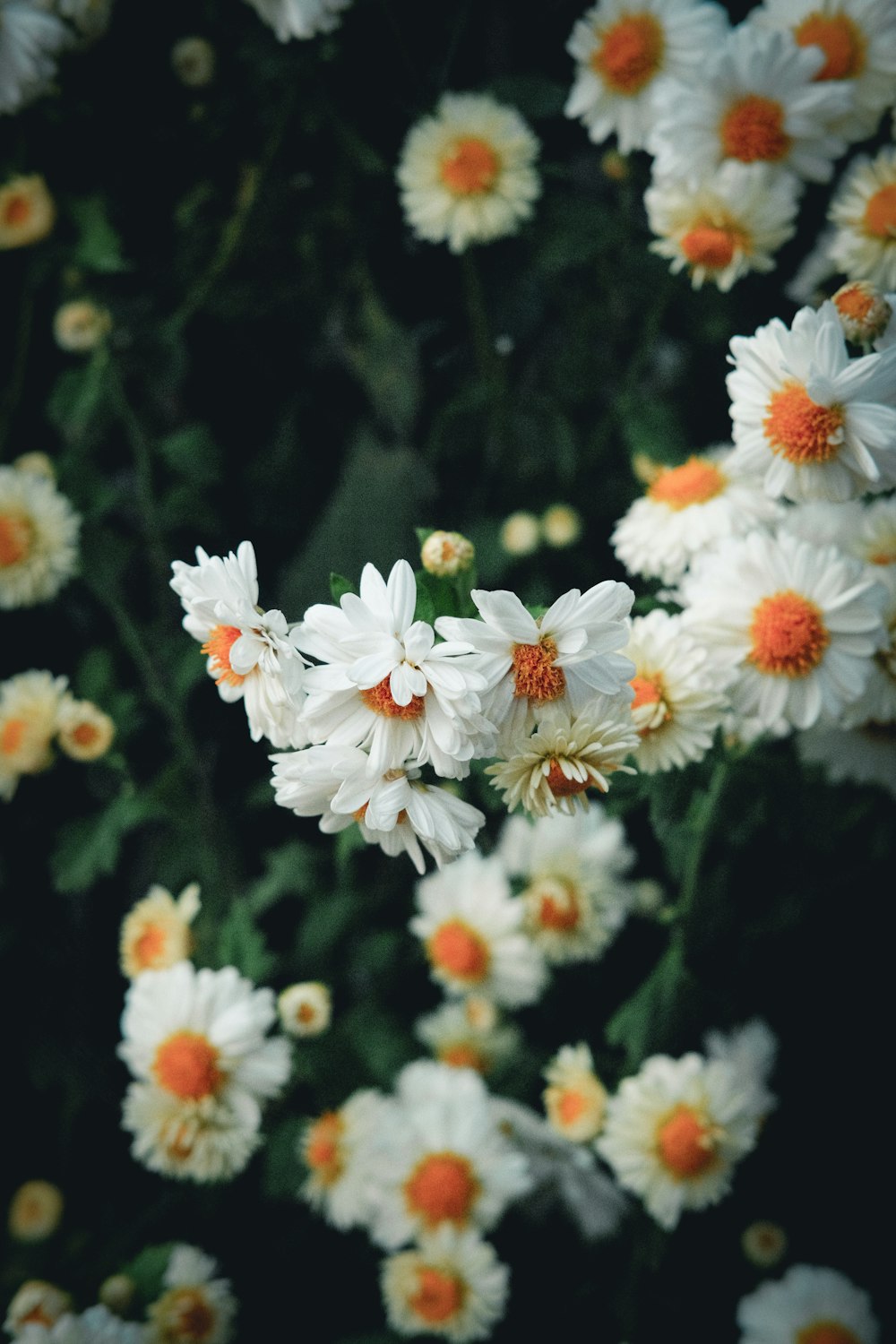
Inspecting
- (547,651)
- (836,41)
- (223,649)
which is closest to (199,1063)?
(223,649)

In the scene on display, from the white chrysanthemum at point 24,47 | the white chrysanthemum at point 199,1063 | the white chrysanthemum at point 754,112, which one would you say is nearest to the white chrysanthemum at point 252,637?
the white chrysanthemum at point 199,1063

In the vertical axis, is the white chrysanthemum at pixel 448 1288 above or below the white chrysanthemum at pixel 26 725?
below

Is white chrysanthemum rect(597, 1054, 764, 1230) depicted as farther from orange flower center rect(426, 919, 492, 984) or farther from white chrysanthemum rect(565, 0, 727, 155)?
white chrysanthemum rect(565, 0, 727, 155)

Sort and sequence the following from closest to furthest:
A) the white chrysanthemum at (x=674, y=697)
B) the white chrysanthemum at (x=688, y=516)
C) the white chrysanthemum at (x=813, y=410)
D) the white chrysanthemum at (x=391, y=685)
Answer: the white chrysanthemum at (x=391, y=685) < the white chrysanthemum at (x=813, y=410) < the white chrysanthemum at (x=674, y=697) < the white chrysanthemum at (x=688, y=516)

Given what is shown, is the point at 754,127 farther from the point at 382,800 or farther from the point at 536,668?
the point at 382,800

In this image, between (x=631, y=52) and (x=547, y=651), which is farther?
(x=631, y=52)

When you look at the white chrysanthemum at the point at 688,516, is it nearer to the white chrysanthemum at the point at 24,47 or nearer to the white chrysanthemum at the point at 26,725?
the white chrysanthemum at the point at 26,725
